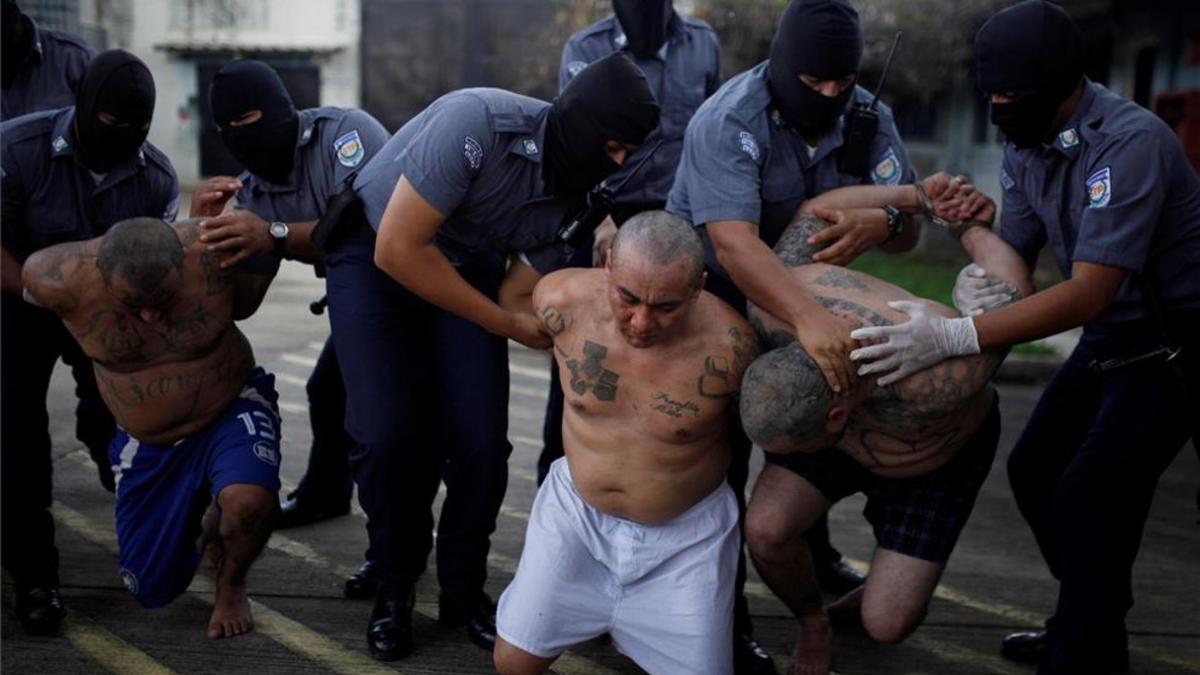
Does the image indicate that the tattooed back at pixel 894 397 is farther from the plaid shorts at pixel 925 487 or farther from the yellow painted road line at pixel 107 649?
the yellow painted road line at pixel 107 649

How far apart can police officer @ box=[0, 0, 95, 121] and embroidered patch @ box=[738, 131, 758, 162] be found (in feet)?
7.88

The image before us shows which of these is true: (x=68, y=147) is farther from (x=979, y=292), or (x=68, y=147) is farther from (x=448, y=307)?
(x=979, y=292)

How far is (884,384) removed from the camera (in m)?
3.02

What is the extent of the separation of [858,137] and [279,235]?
A: 1782mm

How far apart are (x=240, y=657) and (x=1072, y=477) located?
7.90 ft

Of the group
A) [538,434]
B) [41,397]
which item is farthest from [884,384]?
[538,434]

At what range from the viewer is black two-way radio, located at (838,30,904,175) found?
11.4 feet

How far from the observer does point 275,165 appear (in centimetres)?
382

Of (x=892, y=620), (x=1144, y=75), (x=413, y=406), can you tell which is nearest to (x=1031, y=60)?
(x=892, y=620)

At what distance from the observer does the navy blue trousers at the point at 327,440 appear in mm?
4438

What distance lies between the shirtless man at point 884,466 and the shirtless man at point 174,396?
1.55 meters

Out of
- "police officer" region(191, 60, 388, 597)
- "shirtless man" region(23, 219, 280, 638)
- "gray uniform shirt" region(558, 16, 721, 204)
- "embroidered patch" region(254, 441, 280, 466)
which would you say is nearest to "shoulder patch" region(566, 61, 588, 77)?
"gray uniform shirt" region(558, 16, 721, 204)

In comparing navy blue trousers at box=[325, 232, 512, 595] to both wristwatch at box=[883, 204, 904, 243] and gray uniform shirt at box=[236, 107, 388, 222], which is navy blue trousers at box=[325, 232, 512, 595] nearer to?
gray uniform shirt at box=[236, 107, 388, 222]

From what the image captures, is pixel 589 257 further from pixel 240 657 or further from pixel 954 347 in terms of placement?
pixel 240 657
